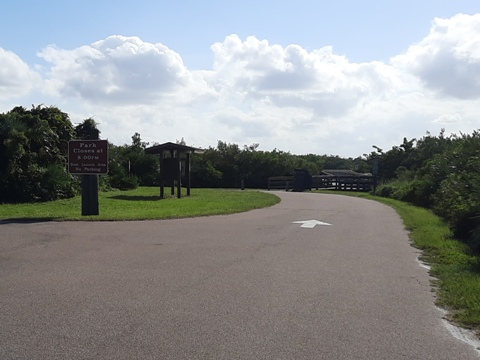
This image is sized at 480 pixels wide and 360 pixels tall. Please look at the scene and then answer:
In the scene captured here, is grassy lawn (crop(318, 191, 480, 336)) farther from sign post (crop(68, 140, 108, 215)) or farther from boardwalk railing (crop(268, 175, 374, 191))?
boardwalk railing (crop(268, 175, 374, 191))

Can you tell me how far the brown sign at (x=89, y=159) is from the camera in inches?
751

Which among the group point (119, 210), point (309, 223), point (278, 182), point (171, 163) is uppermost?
point (171, 163)

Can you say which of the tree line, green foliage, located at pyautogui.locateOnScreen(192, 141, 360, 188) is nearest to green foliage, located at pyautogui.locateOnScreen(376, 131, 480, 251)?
the tree line

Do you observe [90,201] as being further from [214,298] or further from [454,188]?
[214,298]

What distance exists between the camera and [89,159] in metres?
19.1

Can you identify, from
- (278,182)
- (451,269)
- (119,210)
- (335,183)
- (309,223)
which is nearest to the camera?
(451,269)

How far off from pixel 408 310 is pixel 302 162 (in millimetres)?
57773

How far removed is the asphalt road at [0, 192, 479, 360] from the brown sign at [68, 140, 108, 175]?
15.7 ft

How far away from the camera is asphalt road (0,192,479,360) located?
5879 millimetres

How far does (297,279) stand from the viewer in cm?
929

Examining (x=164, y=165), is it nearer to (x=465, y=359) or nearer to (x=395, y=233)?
(x=395, y=233)

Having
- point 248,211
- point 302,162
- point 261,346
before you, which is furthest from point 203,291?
point 302,162

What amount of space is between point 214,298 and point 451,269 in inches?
193

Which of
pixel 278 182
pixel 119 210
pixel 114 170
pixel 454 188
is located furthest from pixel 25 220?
pixel 278 182
